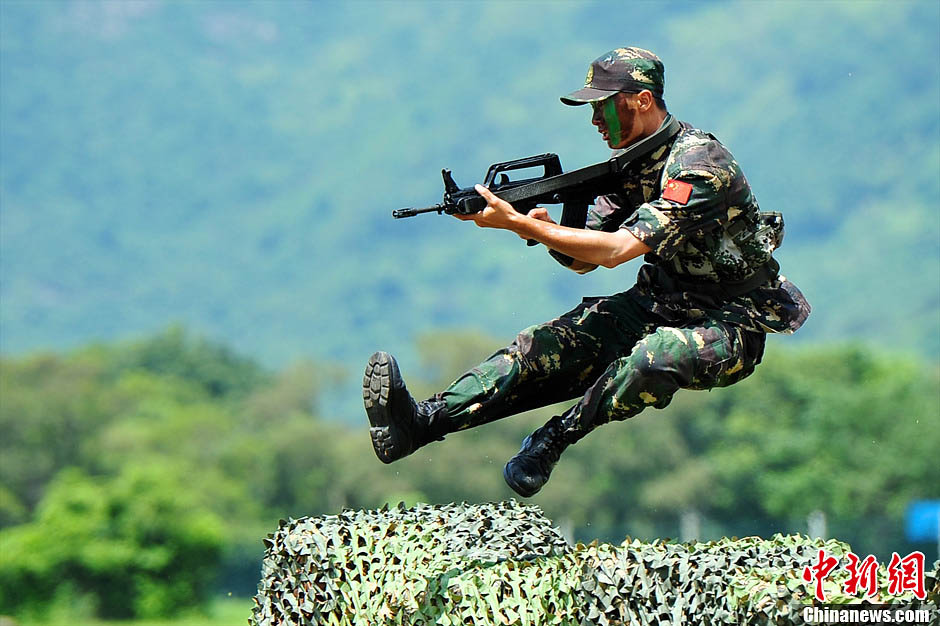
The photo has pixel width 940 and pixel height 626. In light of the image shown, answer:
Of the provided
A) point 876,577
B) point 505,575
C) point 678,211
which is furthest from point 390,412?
point 876,577

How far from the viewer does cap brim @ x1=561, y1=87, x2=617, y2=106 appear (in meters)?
7.54

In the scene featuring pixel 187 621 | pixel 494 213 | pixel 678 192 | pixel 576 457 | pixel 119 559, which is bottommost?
pixel 494 213

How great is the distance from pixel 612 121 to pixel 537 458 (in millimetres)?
1750

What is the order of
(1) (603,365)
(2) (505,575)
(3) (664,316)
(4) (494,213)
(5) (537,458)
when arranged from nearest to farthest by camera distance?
(2) (505,575) < (4) (494,213) < (5) (537,458) < (3) (664,316) < (1) (603,365)

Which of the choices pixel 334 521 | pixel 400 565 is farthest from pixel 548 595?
pixel 334 521

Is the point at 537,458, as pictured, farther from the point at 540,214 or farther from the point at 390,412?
the point at 540,214

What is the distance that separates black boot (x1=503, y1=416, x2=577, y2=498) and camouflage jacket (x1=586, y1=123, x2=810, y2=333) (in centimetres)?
82

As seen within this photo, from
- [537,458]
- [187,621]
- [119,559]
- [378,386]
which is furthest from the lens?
[119,559]

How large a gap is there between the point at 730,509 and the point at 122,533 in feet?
80.2

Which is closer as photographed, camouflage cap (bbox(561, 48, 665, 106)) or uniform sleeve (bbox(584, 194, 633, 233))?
camouflage cap (bbox(561, 48, 665, 106))

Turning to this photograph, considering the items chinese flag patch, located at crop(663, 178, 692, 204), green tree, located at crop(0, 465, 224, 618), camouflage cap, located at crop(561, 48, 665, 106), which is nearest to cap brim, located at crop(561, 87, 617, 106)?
camouflage cap, located at crop(561, 48, 665, 106)

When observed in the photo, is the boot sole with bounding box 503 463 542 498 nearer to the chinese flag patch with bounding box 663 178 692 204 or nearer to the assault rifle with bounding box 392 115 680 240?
the assault rifle with bounding box 392 115 680 240

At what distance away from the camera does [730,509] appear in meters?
48.9

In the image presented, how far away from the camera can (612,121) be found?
767 cm
